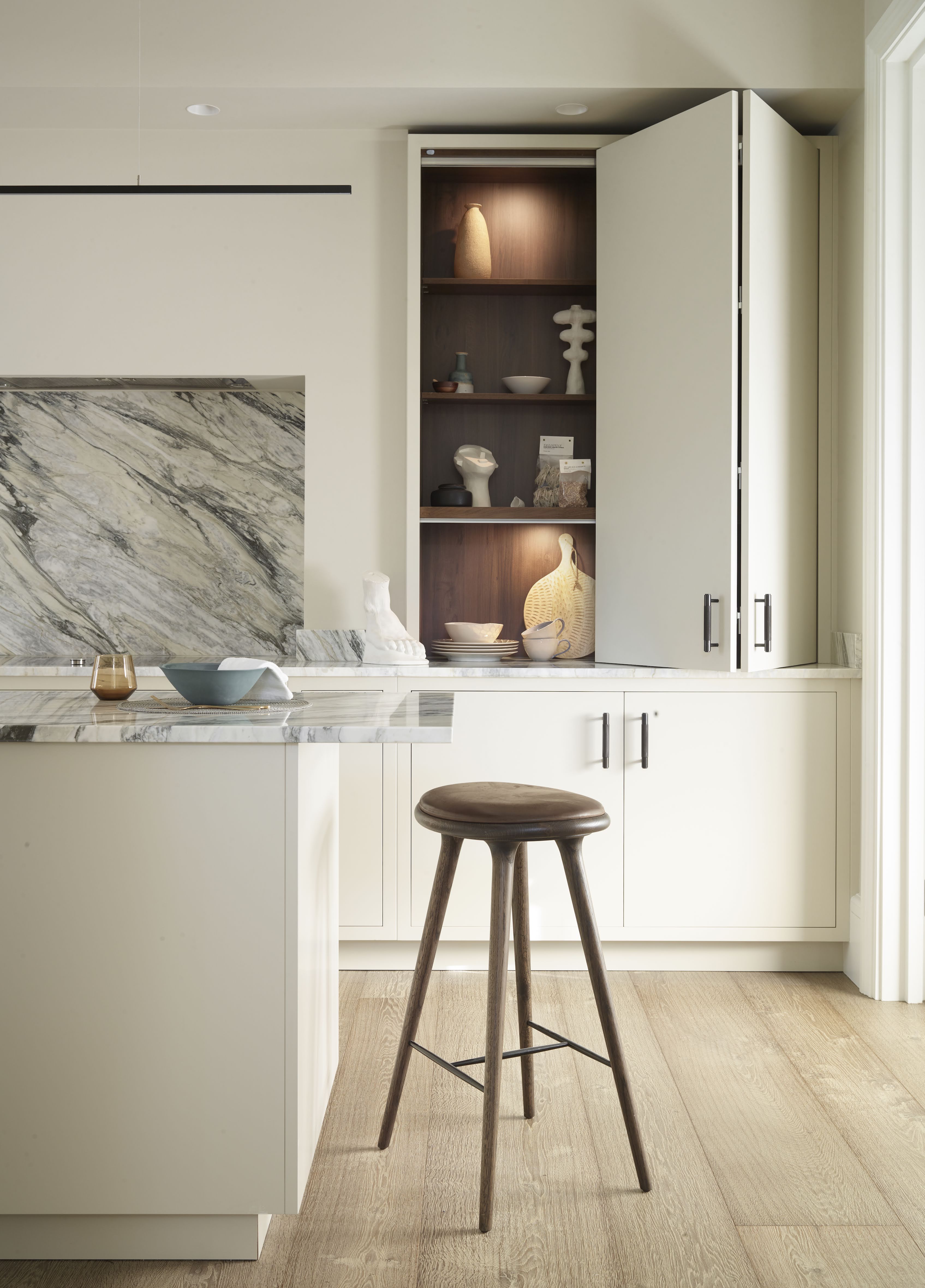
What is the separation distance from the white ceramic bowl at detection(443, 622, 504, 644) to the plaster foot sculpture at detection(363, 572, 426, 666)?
6.4 inches

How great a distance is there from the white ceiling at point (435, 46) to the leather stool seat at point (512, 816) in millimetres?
2314

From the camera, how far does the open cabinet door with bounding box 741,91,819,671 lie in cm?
307

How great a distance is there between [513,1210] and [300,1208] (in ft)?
1.30

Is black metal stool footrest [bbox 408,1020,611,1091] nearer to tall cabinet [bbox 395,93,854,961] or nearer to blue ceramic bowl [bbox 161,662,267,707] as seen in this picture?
blue ceramic bowl [bbox 161,662,267,707]

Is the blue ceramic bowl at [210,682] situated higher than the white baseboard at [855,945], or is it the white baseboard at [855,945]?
the blue ceramic bowl at [210,682]

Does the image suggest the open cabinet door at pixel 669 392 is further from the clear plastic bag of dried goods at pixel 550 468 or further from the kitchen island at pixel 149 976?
the kitchen island at pixel 149 976

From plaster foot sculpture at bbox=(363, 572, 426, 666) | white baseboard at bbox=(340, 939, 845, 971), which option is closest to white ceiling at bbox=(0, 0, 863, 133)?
plaster foot sculpture at bbox=(363, 572, 426, 666)

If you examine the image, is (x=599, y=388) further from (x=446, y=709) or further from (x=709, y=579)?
(x=446, y=709)

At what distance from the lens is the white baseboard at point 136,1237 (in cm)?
176

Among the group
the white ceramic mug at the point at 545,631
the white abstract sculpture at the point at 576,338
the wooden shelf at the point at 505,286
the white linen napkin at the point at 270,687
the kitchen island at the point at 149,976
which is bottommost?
the kitchen island at the point at 149,976

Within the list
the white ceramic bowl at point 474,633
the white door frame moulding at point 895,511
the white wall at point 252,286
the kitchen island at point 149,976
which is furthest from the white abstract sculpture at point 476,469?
Answer: the kitchen island at point 149,976

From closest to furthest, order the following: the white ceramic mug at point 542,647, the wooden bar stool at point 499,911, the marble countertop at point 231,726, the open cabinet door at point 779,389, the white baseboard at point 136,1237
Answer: the marble countertop at point 231,726 → the white baseboard at point 136,1237 → the wooden bar stool at point 499,911 → the open cabinet door at point 779,389 → the white ceramic mug at point 542,647

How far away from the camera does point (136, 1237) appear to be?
5.78 feet

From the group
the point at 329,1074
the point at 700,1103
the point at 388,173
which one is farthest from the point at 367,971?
the point at 388,173
